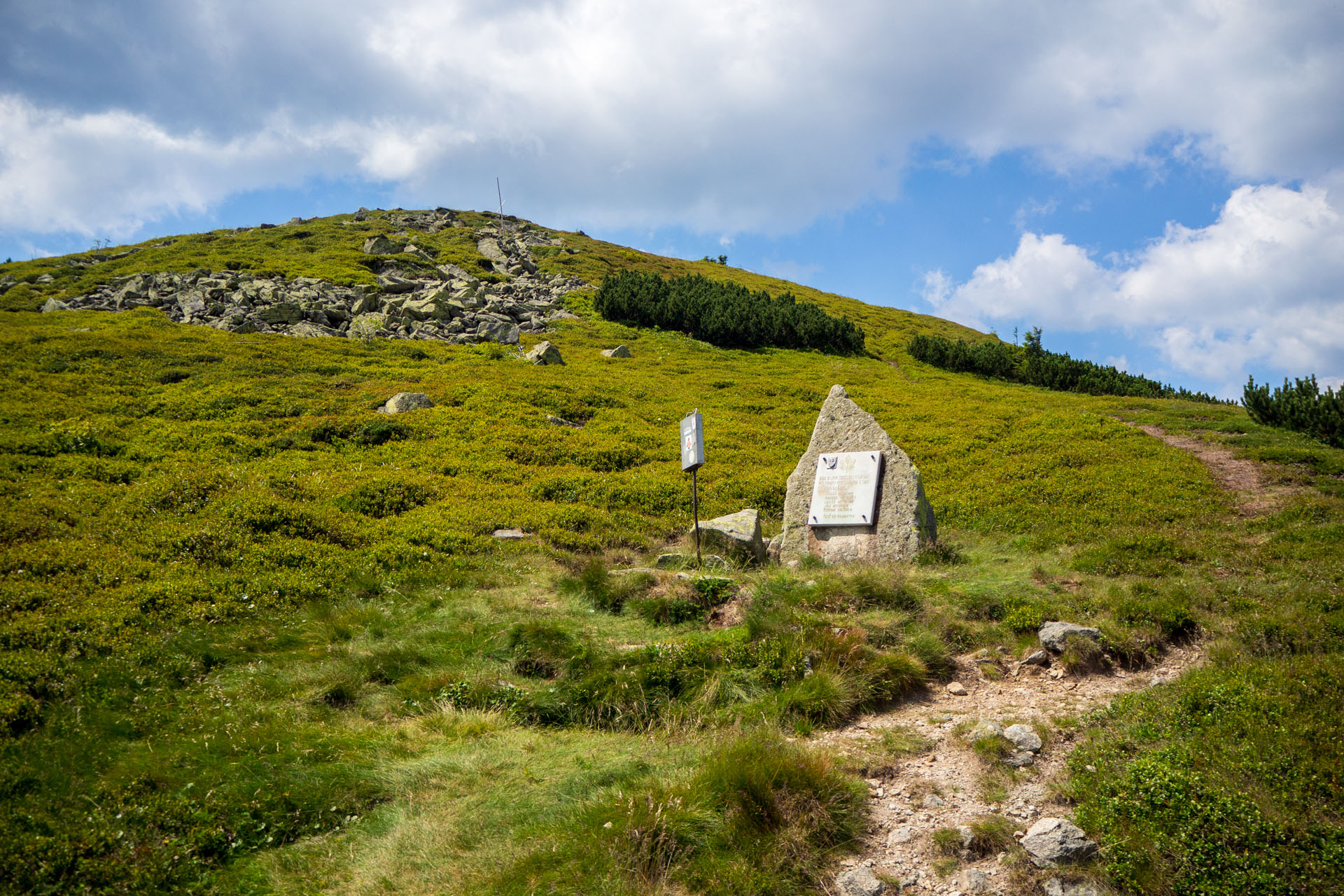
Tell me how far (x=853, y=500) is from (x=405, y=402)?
18.3 m

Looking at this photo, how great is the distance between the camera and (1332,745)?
5766 millimetres

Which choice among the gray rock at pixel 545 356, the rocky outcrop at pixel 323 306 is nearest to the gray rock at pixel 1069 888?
the gray rock at pixel 545 356

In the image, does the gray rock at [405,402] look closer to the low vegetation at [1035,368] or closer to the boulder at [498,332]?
the boulder at [498,332]

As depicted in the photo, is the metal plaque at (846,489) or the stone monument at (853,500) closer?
the stone monument at (853,500)

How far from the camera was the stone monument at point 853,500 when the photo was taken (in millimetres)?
14188

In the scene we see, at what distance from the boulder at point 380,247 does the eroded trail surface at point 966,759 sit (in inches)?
2641

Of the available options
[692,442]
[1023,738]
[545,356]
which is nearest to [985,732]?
[1023,738]

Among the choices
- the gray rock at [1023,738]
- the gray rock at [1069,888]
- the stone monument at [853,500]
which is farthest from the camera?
the stone monument at [853,500]

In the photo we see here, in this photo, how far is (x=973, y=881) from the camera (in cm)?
538

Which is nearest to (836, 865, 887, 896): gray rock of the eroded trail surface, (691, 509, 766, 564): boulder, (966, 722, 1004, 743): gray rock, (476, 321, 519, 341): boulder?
the eroded trail surface

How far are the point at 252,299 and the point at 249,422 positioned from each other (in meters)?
27.8

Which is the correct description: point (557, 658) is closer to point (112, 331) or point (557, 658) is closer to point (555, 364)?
point (555, 364)

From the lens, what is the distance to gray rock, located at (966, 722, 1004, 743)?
7.48m

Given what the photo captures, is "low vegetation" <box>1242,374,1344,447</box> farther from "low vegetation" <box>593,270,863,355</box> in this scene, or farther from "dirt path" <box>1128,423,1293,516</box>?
"low vegetation" <box>593,270,863,355</box>
